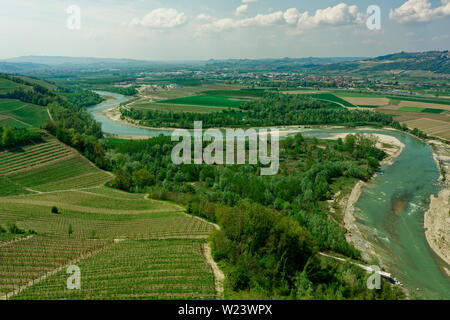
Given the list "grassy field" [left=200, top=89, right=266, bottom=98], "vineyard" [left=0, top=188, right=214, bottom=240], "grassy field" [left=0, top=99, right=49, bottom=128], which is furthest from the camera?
"grassy field" [left=200, top=89, right=266, bottom=98]

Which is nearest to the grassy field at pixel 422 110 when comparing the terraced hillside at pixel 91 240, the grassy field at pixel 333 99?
the grassy field at pixel 333 99

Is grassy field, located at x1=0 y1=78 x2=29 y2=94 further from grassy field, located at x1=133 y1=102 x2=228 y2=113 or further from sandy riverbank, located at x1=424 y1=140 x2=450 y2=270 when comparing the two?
sandy riverbank, located at x1=424 y1=140 x2=450 y2=270

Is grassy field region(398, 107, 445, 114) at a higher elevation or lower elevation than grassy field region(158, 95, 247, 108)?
lower

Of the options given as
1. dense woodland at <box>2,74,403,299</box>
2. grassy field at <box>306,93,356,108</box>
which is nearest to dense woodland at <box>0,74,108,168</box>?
dense woodland at <box>2,74,403,299</box>

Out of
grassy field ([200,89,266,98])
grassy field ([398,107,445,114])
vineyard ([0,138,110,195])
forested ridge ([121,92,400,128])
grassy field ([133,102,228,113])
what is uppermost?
grassy field ([200,89,266,98])

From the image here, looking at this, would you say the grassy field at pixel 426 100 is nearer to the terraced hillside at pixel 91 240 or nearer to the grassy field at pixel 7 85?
the terraced hillside at pixel 91 240

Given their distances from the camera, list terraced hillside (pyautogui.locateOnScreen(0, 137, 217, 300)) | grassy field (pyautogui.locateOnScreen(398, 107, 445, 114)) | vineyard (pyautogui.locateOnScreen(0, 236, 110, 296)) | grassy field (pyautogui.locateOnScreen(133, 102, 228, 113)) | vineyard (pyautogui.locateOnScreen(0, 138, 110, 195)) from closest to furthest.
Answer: terraced hillside (pyautogui.locateOnScreen(0, 137, 217, 300)) → vineyard (pyautogui.locateOnScreen(0, 236, 110, 296)) → vineyard (pyautogui.locateOnScreen(0, 138, 110, 195)) → grassy field (pyautogui.locateOnScreen(398, 107, 445, 114)) → grassy field (pyautogui.locateOnScreen(133, 102, 228, 113))
